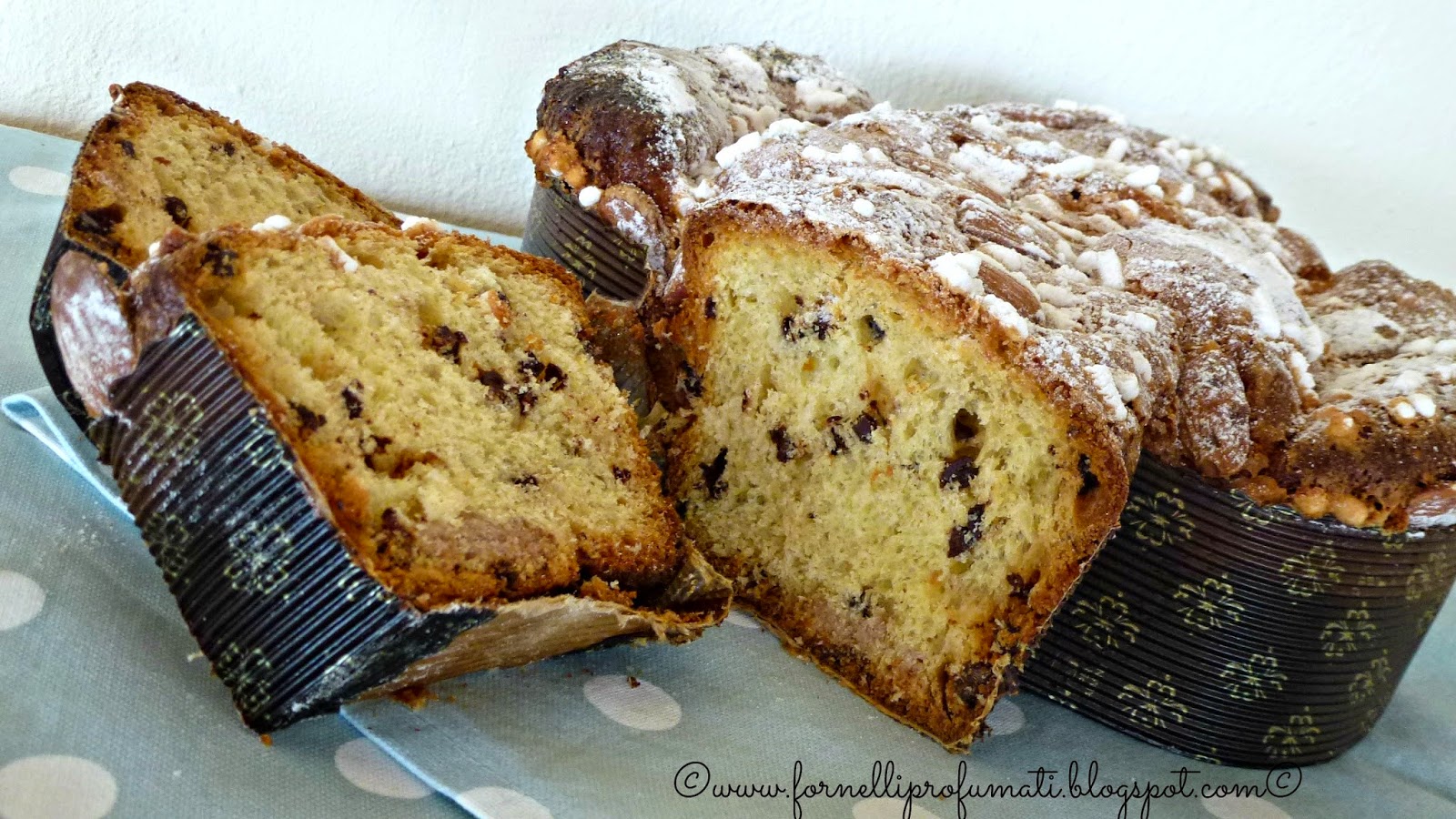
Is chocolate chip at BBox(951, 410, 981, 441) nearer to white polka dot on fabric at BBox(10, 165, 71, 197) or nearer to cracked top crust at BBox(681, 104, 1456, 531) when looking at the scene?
cracked top crust at BBox(681, 104, 1456, 531)

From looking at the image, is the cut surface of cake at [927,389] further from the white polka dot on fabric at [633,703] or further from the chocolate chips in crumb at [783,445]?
the white polka dot on fabric at [633,703]

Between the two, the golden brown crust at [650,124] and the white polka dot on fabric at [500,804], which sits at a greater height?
the golden brown crust at [650,124]

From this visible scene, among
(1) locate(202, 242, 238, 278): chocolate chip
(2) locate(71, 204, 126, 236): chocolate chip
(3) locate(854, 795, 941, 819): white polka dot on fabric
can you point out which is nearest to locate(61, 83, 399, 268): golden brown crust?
(2) locate(71, 204, 126, 236): chocolate chip

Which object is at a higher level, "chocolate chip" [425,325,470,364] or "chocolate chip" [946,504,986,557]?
"chocolate chip" [425,325,470,364]

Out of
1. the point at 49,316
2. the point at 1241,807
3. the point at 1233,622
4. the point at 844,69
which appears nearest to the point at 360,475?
the point at 49,316

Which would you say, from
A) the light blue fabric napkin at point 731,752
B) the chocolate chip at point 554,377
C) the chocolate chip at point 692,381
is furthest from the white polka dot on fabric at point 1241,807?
the chocolate chip at point 554,377
